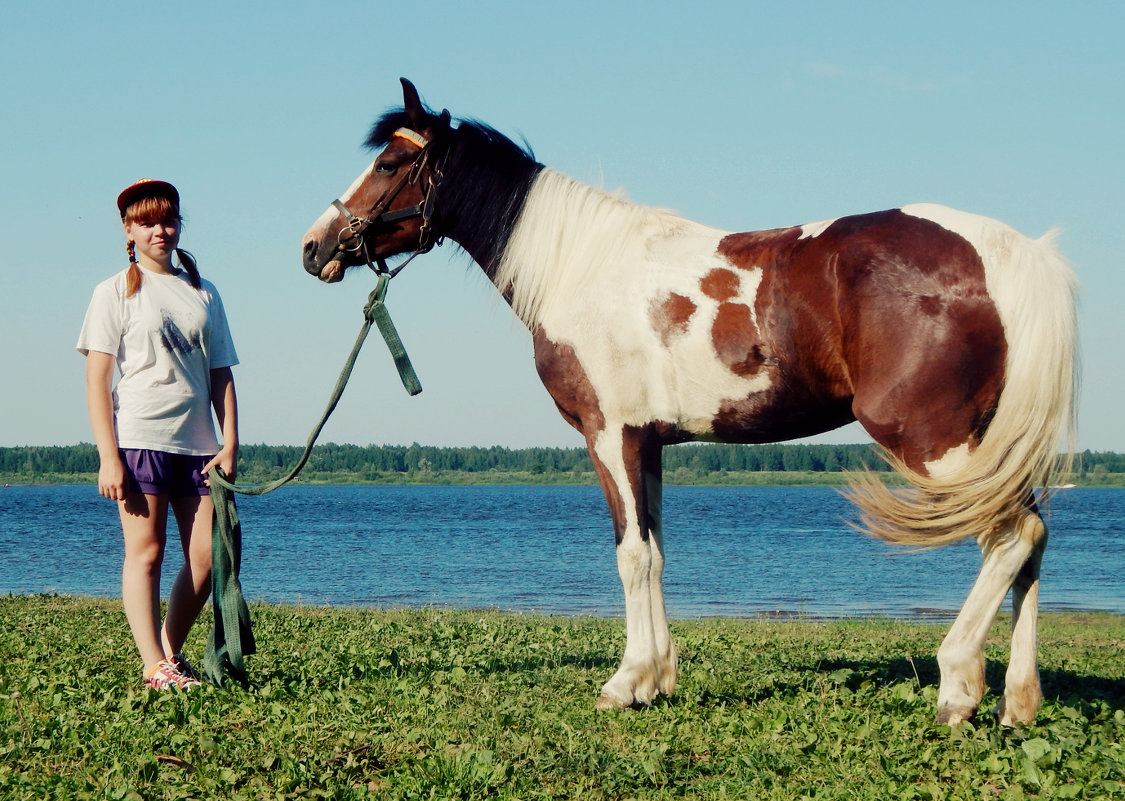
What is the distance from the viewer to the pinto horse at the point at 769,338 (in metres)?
3.98

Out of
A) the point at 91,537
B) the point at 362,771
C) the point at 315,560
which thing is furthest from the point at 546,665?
the point at 91,537

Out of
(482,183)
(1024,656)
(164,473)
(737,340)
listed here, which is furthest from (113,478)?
(1024,656)

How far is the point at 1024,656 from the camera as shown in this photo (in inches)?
168

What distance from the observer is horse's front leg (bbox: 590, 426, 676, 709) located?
4.80m

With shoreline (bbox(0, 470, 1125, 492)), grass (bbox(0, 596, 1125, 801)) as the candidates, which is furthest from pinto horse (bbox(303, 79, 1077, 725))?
shoreline (bbox(0, 470, 1125, 492))

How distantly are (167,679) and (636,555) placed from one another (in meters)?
2.37

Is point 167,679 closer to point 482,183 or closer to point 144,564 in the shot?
point 144,564

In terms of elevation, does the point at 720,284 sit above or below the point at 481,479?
above

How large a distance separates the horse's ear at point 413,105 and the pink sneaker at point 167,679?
3.05m

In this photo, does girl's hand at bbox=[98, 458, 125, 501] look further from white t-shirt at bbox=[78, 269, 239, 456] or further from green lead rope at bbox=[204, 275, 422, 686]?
green lead rope at bbox=[204, 275, 422, 686]

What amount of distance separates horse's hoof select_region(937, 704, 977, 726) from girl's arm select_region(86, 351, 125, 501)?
3.81 meters

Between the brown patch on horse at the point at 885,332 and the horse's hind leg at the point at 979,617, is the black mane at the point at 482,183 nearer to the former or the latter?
the brown patch on horse at the point at 885,332

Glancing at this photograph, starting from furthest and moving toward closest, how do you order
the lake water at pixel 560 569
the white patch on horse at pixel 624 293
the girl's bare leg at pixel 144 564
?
the lake water at pixel 560 569 → the girl's bare leg at pixel 144 564 → the white patch on horse at pixel 624 293

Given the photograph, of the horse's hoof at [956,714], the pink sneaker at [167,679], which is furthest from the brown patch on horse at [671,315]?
the pink sneaker at [167,679]
